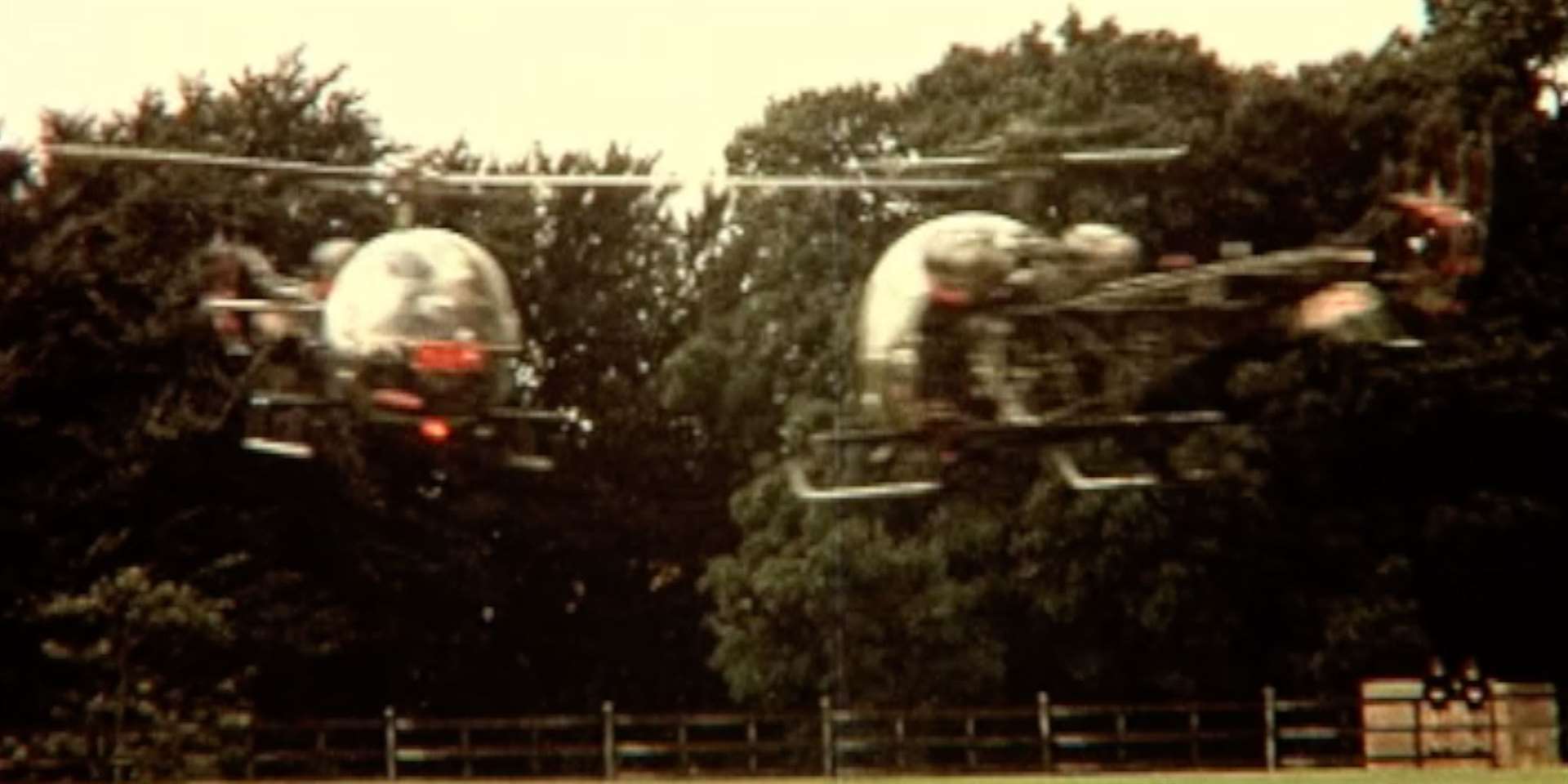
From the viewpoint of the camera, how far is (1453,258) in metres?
16.9

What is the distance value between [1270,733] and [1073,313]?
27.8 metres

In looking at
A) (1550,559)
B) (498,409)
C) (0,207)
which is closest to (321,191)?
(0,207)

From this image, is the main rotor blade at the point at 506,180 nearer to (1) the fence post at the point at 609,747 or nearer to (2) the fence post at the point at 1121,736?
(2) the fence post at the point at 1121,736

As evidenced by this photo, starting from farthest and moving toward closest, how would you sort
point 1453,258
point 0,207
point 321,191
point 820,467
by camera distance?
point 820,467, point 321,191, point 0,207, point 1453,258

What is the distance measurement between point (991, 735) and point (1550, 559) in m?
9.04

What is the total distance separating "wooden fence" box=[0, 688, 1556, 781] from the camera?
44.2 meters

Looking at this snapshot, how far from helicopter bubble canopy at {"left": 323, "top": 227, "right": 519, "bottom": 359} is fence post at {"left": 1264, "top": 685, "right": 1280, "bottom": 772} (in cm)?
2749

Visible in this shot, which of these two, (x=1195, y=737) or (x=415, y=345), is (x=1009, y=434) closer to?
(x=415, y=345)

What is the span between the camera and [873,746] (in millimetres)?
45750

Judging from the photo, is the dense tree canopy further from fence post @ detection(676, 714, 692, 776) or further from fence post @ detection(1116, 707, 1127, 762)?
fence post @ detection(676, 714, 692, 776)

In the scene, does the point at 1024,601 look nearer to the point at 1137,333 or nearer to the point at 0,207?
the point at 0,207

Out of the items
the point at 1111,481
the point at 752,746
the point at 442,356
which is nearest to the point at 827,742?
the point at 752,746

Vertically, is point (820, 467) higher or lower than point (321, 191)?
lower

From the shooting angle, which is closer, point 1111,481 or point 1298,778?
point 1111,481
